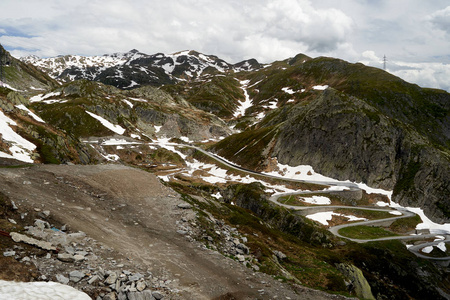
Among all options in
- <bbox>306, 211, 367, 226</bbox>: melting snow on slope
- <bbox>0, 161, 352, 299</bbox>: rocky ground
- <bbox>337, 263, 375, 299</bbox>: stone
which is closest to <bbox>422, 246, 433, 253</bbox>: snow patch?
<bbox>306, 211, 367, 226</bbox>: melting snow on slope

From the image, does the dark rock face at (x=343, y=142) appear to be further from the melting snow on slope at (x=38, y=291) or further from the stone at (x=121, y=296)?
the melting snow on slope at (x=38, y=291)

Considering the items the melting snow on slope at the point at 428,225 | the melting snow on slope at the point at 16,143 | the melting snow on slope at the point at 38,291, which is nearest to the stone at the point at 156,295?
the melting snow on slope at the point at 38,291

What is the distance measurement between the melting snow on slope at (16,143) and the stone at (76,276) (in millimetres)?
37616

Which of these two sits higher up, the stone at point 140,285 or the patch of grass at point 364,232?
the stone at point 140,285

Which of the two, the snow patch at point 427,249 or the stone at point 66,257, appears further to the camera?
the snow patch at point 427,249

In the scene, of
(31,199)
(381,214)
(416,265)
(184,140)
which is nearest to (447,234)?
(381,214)

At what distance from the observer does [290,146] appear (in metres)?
121

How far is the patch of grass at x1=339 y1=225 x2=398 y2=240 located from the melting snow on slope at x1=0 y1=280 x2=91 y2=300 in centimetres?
7004

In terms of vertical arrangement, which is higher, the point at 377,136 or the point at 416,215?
the point at 377,136

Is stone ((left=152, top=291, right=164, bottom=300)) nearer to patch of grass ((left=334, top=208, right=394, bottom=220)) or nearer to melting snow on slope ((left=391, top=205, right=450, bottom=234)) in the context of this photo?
patch of grass ((left=334, top=208, right=394, bottom=220))

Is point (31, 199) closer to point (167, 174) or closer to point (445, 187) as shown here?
point (167, 174)

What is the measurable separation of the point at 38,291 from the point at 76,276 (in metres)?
2.67

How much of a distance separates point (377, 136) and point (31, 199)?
120m

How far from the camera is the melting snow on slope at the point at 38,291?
34.4ft
